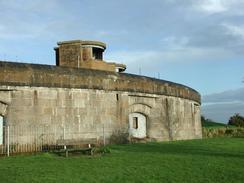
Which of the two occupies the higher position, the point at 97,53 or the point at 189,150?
the point at 97,53

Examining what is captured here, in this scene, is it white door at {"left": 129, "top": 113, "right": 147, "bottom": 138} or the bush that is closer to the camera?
white door at {"left": 129, "top": 113, "right": 147, "bottom": 138}

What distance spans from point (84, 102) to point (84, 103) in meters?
0.04

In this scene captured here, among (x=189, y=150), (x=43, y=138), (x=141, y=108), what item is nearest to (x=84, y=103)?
(x=43, y=138)

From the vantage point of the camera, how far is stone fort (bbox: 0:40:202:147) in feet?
55.9

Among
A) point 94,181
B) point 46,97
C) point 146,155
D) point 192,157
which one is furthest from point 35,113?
point 94,181

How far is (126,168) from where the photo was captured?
11273mm

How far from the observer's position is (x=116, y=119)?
20.1 m

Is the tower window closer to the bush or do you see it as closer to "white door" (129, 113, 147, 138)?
"white door" (129, 113, 147, 138)

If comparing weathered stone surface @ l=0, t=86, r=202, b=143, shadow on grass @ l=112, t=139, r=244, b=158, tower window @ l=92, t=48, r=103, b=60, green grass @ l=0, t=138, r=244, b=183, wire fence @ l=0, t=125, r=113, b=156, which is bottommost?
green grass @ l=0, t=138, r=244, b=183

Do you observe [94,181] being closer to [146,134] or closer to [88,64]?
[146,134]

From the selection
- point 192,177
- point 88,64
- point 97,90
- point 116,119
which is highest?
point 88,64

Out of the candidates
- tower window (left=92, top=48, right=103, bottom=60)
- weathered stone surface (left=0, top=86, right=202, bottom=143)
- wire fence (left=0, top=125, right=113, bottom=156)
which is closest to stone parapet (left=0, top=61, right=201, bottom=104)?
weathered stone surface (left=0, top=86, right=202, bottom=143)

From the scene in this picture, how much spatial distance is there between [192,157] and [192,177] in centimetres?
347

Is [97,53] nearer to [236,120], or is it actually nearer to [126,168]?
[126,168]
